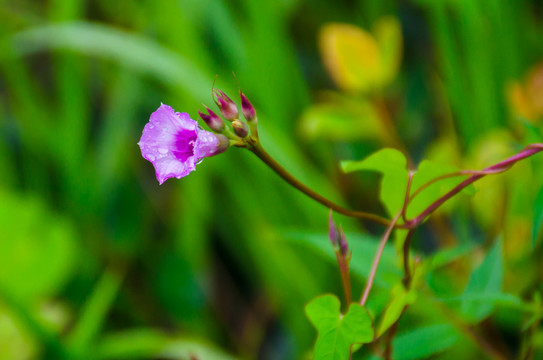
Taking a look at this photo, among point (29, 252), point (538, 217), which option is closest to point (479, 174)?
point (538, 217)

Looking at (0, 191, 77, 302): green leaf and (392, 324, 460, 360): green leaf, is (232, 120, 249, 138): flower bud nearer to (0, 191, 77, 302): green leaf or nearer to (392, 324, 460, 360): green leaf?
(392, 324, 460, 360): green leaf

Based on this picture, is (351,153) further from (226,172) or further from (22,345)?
(22,345)

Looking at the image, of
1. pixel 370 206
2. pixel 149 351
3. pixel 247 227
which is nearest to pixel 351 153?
pixel 370 206

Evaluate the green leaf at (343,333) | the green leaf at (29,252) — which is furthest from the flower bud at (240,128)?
the green leaf at (29,252)

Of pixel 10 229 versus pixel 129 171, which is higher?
pixel 129 171

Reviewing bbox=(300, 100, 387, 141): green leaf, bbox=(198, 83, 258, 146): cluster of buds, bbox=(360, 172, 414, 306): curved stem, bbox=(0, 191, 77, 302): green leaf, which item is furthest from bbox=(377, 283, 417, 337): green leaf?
bbox=(0, 191, 77, 302): green leaf

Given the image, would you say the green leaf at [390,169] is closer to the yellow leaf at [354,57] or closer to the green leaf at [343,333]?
the green leaf at [343,333]

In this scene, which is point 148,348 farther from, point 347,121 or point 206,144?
point 206,144
